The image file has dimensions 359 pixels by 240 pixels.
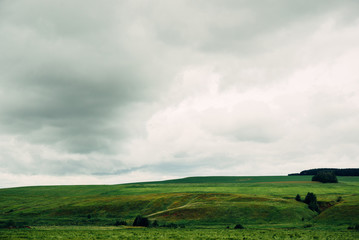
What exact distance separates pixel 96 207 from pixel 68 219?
49.0ft

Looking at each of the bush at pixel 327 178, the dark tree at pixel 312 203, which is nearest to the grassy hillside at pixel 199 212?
the dark tree at pixel 312 203

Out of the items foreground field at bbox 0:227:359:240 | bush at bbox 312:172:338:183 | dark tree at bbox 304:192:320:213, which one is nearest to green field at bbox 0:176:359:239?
dark tree at bbox 304:192:320:213

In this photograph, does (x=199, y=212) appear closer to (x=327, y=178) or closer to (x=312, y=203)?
(x=312, y=203)

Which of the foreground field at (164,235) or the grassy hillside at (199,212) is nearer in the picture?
the foreground field at (164,235)

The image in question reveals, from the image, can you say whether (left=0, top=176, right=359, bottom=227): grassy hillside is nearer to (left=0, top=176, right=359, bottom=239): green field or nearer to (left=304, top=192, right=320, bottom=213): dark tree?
(left=0, top=176, right=359, bottom=239): green field

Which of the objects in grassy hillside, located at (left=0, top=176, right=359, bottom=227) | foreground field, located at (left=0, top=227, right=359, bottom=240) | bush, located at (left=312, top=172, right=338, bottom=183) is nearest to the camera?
foreground field, located at (left=0, top=227, right=359, bottom=240)

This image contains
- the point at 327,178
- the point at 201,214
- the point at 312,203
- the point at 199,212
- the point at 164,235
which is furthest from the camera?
the point at 327,178

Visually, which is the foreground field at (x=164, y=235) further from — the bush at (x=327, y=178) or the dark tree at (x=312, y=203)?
the bush at (x=327, y=178)

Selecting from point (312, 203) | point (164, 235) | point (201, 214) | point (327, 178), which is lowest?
point (201, 214)

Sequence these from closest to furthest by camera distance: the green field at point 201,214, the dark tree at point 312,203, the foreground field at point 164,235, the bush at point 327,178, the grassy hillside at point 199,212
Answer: the foreground field at point 164,235, the green field at point 201,214, the grassy hillside at point 199,212, the dark tree at point 312,203, the bush at point 327,178

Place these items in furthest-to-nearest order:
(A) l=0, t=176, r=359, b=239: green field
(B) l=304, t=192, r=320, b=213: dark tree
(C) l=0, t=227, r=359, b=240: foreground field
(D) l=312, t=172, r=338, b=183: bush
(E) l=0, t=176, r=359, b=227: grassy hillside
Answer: (D) l=312, t=172, r=338, b=183: bush, (B) l=304, t=192, r=320, b=213: dark tree, (E) l=0, t=176, r=359, b=227: grassy hillside, (A) l=0, t=176, r=359, b=239: green field, (C) l=0, t=227, r=359, b=240: foreground field

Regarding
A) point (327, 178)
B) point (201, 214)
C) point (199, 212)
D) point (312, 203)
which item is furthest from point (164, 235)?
point (327, 178)

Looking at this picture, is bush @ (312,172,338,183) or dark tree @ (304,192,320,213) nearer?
dark tree @ (304,192,320,213)

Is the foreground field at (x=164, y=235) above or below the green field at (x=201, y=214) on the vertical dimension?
above
